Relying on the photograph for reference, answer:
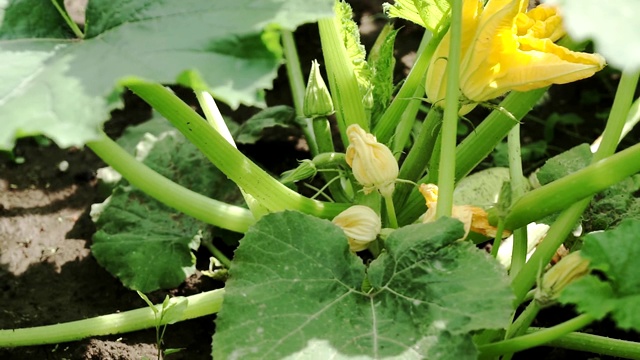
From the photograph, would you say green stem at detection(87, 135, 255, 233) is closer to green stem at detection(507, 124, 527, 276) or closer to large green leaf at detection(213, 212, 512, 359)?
large green leaf at detection(213, 212, 512, 359)

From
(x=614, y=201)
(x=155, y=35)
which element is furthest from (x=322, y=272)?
(x=614, y=201)

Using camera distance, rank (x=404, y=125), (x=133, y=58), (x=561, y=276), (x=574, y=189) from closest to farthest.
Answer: (x=133, y=58) → (x=561, y=276) → (x=574, y=189) → (x=404, y=125)

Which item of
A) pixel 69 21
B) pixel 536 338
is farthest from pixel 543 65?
pixel 69 21

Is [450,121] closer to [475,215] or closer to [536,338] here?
[475,215]

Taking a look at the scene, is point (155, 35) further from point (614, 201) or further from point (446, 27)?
point (614, 201)

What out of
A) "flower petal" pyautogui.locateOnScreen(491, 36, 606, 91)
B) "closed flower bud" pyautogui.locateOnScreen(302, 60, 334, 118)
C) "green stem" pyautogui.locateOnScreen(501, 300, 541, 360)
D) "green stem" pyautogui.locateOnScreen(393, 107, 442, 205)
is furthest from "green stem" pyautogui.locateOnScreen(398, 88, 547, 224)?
"green stem" pyautogui.locateOnScreen(501, 300, 541, 360)

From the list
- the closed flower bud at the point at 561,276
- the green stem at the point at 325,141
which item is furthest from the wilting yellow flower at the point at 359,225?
the closed flower bud at the point at 561,276
